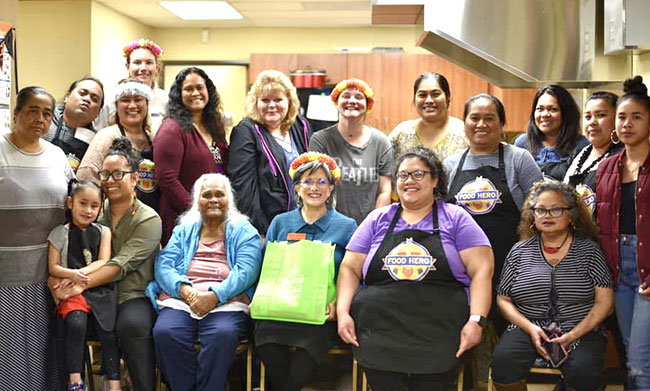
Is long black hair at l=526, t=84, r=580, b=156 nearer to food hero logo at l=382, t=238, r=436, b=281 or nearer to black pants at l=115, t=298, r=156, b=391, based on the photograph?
food hero logo at l=382, t=238, r=436, b=281

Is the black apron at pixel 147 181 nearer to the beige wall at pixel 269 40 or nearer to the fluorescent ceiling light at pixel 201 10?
the fluorescent ceiling light at pixel 201 10

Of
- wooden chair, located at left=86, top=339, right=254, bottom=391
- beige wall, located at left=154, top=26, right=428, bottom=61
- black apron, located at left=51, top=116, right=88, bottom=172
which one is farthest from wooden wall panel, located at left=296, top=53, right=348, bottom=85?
wooden chair, located at left=86, top=339, right=254, bottom=391

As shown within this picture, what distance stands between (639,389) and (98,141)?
2634mm

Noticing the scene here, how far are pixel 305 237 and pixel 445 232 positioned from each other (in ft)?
2.08

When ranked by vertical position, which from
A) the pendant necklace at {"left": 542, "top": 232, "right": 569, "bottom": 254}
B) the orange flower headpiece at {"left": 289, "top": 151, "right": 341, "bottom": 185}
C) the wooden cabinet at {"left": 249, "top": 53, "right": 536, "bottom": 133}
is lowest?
the pendant necklace at {"left": 542, "top": 232, "right": 569, "bottom": 254}

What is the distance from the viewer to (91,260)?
10.2ft

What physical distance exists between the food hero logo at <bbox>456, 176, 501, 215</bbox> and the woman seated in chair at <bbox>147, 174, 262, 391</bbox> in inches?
38.3

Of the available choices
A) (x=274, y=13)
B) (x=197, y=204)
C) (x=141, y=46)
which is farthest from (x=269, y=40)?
(x=197, y=204)

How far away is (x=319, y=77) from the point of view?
717 cm

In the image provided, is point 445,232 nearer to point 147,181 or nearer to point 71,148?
point 147,181

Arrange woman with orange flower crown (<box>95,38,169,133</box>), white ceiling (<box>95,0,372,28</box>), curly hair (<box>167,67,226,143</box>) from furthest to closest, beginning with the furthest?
white ceiling (<box>95,0,372,28</box>) < woman with orange flower crown (<box>95,38,169,133</box>) < curly hair (<box>167,67,226,143</box>)

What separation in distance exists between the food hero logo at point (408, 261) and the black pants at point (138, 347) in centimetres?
109

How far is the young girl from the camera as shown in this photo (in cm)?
296

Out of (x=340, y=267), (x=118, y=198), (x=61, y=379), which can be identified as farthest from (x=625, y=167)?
(x=61, y=379)
